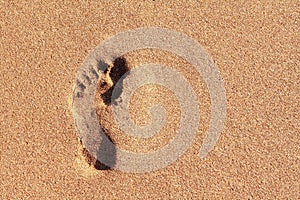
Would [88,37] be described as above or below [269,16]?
above

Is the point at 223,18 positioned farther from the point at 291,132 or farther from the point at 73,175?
the point at 73,175

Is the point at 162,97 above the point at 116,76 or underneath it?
underneath

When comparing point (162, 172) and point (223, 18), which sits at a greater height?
point (223, 18)

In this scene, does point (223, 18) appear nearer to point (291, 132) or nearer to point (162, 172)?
point (291, 132)

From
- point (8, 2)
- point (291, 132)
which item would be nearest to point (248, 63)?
point (291, 132)

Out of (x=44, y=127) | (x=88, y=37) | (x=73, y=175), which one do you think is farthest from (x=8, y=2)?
(x=73, y=175)

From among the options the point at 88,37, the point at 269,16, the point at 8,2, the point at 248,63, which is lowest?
the point at 248,63
